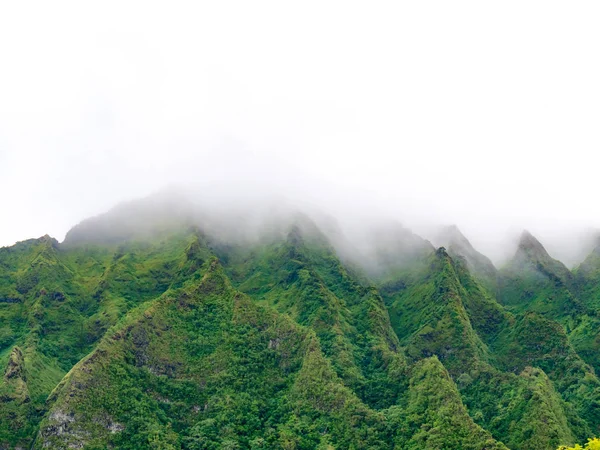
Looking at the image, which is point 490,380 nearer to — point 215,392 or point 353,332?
point 353,332

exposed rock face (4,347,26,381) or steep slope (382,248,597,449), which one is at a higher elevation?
exposed rock face (4,347,26,381)

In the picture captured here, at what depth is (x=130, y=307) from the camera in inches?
7510

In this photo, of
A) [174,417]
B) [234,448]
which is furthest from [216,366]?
[234,448]

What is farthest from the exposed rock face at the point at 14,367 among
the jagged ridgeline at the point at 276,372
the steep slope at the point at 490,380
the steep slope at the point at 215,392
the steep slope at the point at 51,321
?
the steep slope at the point at 490,380

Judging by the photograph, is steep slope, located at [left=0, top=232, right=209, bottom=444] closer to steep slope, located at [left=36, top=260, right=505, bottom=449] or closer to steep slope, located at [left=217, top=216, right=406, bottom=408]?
steep slope, located at [left=36, top=260, right=505, bottom=449]

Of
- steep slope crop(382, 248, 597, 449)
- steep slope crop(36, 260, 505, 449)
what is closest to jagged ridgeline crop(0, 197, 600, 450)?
steep slope crop(36, 260, 505, 449)

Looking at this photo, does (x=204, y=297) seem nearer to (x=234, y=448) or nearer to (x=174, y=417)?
(x=174, y=417)

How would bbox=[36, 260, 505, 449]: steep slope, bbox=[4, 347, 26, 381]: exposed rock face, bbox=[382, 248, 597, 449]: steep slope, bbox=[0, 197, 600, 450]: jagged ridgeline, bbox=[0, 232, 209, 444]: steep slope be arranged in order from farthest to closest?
bbox=[0, 232, 209, 444]: steep slope, bbox=[4, 347, 26, 381]: exposed rock face, bbox=[382, 248, 597, 449]: steep slope, bbox=[0, 197, 600, 450]: jagged ridgeline, bbox=[36, 260, 505, 449]: steep slope

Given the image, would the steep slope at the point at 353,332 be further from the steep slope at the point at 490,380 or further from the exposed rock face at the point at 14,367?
the exposed rock face at the point at 14,367

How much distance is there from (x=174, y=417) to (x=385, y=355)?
180ft

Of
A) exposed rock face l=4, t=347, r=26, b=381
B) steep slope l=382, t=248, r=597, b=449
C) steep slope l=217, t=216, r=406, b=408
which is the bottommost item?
steep slope l=382, t=248, r=597, b=449

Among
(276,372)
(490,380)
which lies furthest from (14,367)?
(490,380)

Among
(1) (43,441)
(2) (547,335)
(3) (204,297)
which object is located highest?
(3) (204,297)

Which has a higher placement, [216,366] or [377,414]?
[216,366]
